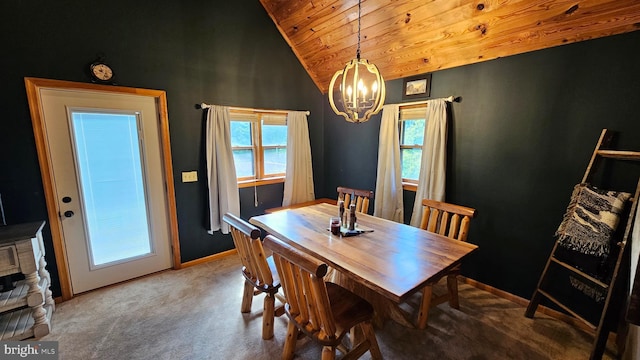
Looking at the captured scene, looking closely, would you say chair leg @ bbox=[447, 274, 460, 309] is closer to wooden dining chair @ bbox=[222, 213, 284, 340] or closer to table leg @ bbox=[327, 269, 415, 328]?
table leg @ bbox=[327, 269, 415, 328]

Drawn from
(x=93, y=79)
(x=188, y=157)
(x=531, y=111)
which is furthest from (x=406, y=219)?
(x=93, y=79)

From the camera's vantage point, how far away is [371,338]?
1769 mm

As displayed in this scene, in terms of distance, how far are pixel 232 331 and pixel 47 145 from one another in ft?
7.65

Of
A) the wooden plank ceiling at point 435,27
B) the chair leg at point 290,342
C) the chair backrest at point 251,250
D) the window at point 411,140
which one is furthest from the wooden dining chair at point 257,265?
the wooden plank ceiling at point 435,27

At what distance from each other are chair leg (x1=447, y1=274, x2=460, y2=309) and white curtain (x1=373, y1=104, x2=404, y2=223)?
105cm

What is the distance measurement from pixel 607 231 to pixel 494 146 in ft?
3.45

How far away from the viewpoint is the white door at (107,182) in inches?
96.7

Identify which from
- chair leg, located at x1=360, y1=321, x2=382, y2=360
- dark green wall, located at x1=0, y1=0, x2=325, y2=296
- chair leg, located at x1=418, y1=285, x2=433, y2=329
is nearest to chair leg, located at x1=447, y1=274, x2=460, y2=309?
chair leg, located at x1=418, y1=285, x2=433, y2=329

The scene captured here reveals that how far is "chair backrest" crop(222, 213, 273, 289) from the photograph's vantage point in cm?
179

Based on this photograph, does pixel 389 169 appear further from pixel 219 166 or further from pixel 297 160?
pixel 219 166

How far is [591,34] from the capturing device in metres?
2.00

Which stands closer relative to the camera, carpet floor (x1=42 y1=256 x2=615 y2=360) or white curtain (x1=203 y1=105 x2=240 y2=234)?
carpet floor (x1=42 y1=256 x2=615 y2=360)

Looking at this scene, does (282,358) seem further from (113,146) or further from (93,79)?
(93,79)

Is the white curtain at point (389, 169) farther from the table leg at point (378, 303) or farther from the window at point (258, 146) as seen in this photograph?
the window at point (258, 146)
